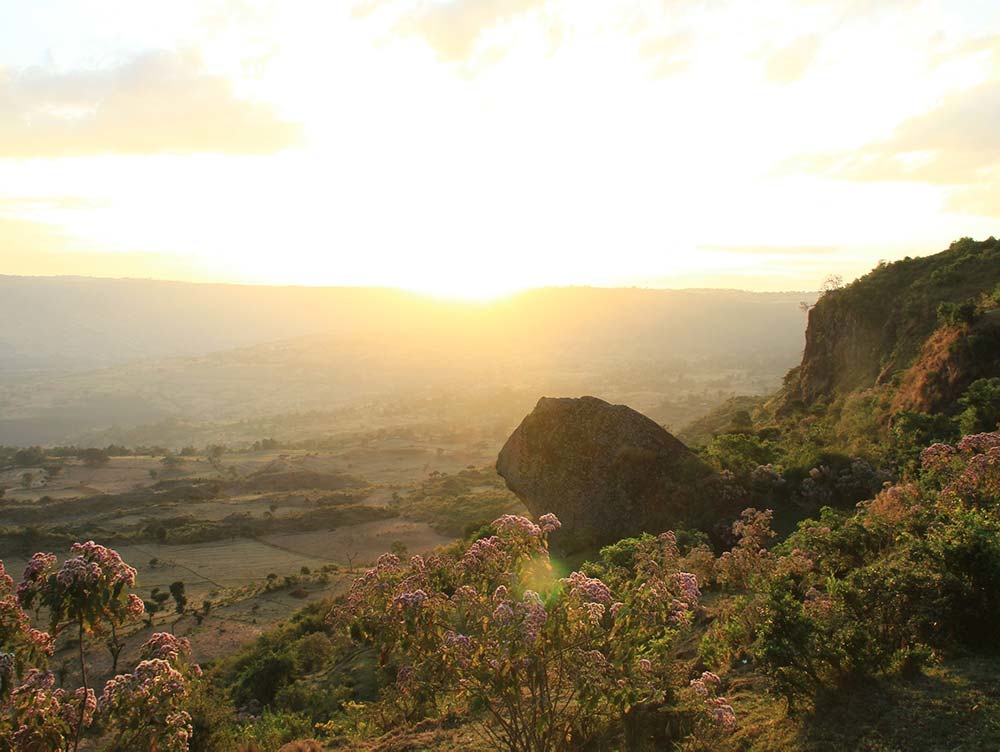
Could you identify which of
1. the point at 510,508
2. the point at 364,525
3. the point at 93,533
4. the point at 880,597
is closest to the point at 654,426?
the point at 880,597

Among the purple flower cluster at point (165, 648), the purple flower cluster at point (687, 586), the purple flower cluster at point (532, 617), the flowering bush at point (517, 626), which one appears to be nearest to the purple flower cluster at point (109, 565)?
the purple flower cluster at point (165, 648)

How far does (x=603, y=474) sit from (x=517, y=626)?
56.1ft

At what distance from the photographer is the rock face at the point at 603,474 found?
20.5m

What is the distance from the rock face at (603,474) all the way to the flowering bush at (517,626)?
1427 centimetres

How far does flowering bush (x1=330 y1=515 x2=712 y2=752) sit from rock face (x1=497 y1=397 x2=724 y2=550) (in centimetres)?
1427

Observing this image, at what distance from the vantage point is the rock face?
2048 cm

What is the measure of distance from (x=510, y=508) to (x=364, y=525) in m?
13.1

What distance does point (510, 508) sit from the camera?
49.4 metres

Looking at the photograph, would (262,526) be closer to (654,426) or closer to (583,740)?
(654,426)

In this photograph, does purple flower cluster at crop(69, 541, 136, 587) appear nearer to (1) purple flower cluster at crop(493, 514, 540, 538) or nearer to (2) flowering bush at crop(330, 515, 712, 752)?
(2) flowering bush at crop(330, 515, 712, 752)

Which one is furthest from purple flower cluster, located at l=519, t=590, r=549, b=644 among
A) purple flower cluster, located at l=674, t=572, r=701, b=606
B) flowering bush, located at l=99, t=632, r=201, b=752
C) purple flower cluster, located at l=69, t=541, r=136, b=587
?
purple flower cluster, located at l=69, t=541, r=136, b=587

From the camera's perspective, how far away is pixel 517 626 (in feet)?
17.3

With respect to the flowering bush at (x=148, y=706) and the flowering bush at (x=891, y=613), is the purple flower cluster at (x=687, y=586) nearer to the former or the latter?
the flowering bush at (x=891, y=613)

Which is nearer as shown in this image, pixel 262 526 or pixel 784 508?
pixel 784 508
